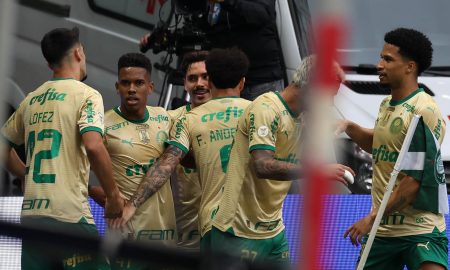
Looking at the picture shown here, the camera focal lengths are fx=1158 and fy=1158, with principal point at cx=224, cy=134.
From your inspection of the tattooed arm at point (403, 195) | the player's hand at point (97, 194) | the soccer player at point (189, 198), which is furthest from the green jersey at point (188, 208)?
the tattooed arm at point (403, 195)

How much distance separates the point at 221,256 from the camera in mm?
2469

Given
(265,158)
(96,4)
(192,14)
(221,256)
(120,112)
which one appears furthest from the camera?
(96,4)

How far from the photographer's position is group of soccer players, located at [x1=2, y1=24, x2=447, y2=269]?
5.93 m

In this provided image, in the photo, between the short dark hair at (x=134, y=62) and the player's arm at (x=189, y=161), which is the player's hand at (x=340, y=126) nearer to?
the player's arm at (x=189, y=161)

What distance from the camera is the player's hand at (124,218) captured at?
20.0 ft

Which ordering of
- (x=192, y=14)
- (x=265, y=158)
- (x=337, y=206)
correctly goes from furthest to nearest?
(x=192, y=14) < (x=337, y=206) < (x=265, y=158)

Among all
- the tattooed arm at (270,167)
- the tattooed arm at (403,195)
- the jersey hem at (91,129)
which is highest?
the tattooed arm at (270,167)

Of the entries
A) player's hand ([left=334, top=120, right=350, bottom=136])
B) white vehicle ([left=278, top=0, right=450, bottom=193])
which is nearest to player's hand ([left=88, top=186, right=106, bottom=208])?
player's hand ([left=334, top=120, right=350, bottom=136])

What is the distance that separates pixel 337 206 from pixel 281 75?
1.62 m

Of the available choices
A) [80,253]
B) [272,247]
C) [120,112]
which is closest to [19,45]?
[120,112]

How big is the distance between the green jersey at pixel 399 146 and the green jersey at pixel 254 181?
0.48 metres

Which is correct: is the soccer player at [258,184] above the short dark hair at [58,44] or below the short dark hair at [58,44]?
below

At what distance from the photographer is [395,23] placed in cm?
884

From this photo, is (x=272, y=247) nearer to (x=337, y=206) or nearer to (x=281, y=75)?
(x=337, y=206)
